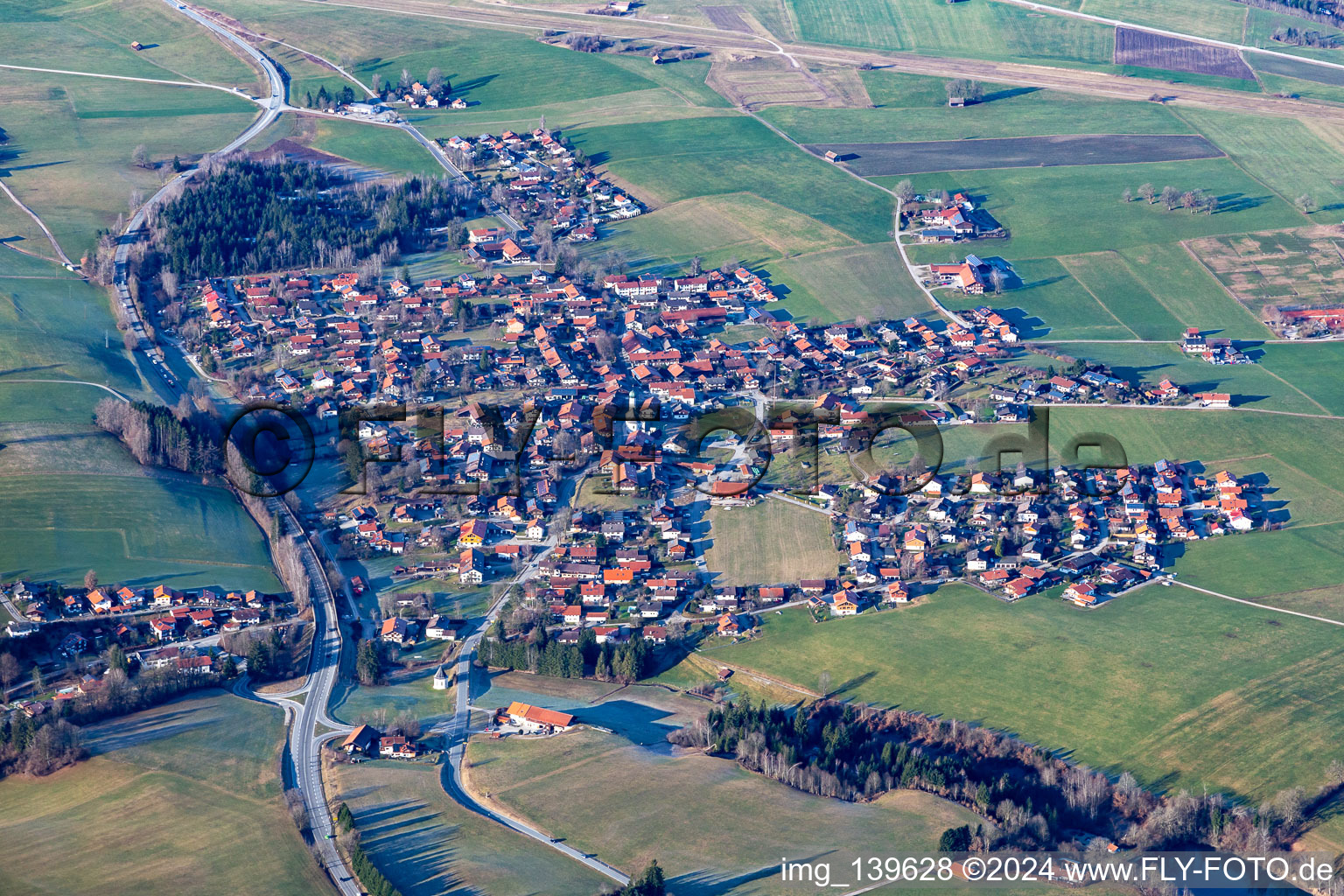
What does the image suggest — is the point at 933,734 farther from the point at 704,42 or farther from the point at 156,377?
the point at 704,42

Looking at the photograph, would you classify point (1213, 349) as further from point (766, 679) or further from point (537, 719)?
point (537, 719)

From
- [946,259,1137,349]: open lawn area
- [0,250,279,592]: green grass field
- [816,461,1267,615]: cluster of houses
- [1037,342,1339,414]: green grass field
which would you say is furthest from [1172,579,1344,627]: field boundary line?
[0,250,279,592]: green grass field

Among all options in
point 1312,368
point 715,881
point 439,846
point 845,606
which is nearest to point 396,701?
point 439,846

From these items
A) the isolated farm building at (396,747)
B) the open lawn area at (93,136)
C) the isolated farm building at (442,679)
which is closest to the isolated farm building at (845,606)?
the isolated farm building at (442,679)

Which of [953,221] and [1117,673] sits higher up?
[953,221]

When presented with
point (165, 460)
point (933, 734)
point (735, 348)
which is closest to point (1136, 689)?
point (933, 734)

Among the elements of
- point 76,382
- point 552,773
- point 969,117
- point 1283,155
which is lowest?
point 552,773
